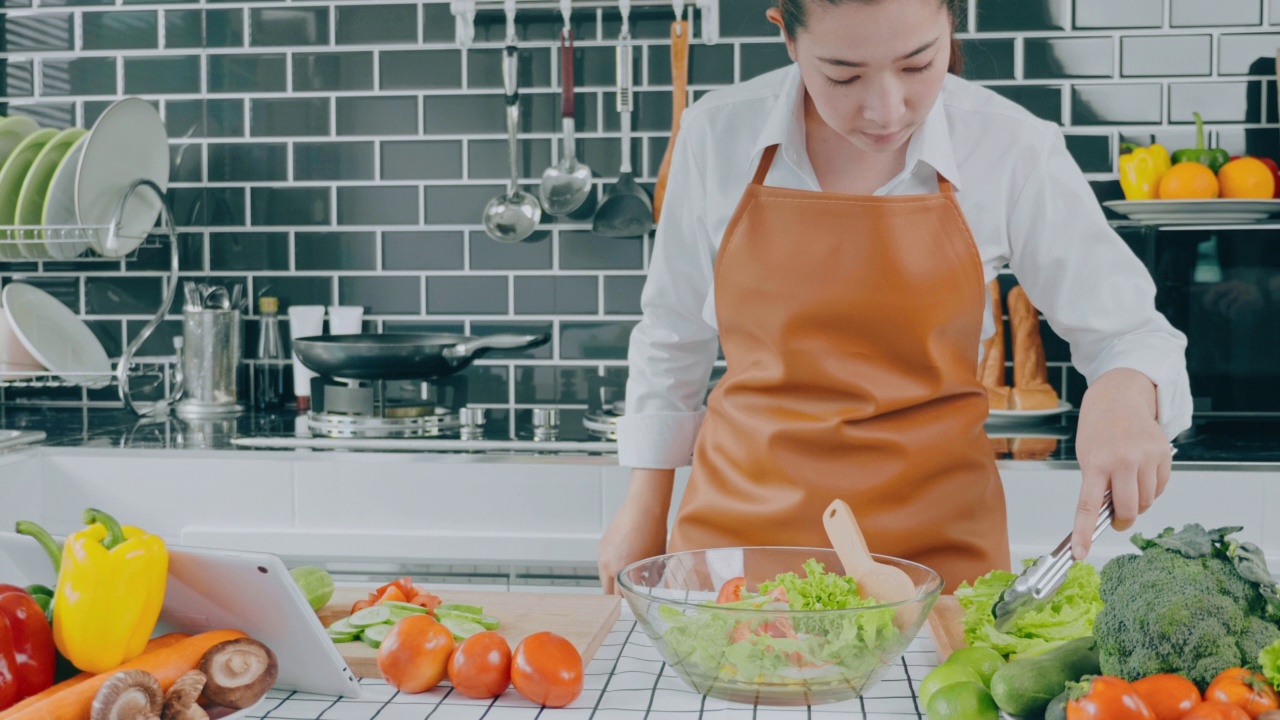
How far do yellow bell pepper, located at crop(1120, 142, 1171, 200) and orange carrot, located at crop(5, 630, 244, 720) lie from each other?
1.86 m

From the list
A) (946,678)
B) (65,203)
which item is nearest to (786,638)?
(946,678)

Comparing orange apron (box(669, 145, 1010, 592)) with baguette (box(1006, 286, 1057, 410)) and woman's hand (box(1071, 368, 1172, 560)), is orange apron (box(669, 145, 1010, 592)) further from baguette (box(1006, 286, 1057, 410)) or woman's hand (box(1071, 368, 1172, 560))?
baguette (box(1006, 286, 1057, 410))

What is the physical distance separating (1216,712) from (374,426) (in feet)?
5.37

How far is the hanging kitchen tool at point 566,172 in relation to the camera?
2369 millimetres

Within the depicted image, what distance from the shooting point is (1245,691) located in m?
0.74

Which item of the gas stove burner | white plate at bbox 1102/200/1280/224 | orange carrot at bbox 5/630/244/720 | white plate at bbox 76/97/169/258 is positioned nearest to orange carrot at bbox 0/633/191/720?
orange carrot at bbox 5/630/244/720

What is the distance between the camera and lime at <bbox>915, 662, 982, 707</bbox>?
82 cm

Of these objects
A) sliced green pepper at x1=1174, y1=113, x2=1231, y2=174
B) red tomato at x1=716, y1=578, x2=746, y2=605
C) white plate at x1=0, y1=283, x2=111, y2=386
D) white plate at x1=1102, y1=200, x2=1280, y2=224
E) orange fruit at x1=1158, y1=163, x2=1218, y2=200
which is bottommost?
red tomato at x1=716, y1=578, x2=746, y2=605

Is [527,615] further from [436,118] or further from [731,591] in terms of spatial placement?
[436,118]

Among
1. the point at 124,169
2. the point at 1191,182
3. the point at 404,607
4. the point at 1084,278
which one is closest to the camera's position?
the point at 404,607

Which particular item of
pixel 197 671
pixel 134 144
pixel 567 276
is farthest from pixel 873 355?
pixel 134 144

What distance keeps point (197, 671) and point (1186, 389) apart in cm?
89

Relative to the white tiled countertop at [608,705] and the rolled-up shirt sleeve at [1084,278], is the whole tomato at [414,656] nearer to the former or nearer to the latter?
the white tiled countertop at [608,705]

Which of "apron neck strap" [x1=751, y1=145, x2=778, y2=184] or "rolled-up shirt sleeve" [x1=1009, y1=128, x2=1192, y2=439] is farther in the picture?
"apron neck strap" [x1=751, y1=145, x2=778, y2=184]
